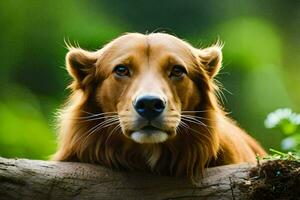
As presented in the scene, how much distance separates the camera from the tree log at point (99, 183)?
16.4 feet

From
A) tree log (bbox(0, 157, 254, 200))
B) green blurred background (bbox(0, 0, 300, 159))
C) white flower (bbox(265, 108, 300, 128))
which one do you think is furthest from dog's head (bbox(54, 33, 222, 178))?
green blurred background (bbox(0, 0, 300, 159))

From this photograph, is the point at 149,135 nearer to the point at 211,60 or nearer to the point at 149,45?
the point at 149,45

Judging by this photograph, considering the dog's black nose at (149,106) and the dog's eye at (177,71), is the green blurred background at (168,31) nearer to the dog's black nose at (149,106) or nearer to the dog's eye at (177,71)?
the dog's eye at (177,71)

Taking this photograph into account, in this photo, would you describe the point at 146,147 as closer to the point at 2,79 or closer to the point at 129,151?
the point at 129,151

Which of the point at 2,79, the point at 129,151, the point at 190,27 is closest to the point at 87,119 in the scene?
the point at 129,151

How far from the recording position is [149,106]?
5117mm

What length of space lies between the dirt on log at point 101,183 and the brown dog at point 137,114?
0.13 meters

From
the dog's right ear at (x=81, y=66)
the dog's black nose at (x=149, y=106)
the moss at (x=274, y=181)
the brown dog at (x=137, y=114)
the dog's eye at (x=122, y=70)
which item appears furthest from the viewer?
the dog's right ear at (x=81, y=66)

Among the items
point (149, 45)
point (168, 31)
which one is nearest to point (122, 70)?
point (149, 45)

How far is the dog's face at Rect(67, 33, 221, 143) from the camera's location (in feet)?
17.0

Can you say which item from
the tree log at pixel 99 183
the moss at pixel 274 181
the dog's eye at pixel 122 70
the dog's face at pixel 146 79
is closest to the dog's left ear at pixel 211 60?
the dog's face at pixel 146 79

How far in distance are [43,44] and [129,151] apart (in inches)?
166

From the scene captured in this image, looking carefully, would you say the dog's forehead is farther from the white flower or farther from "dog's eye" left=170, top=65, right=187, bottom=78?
the white flower

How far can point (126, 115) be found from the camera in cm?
524
